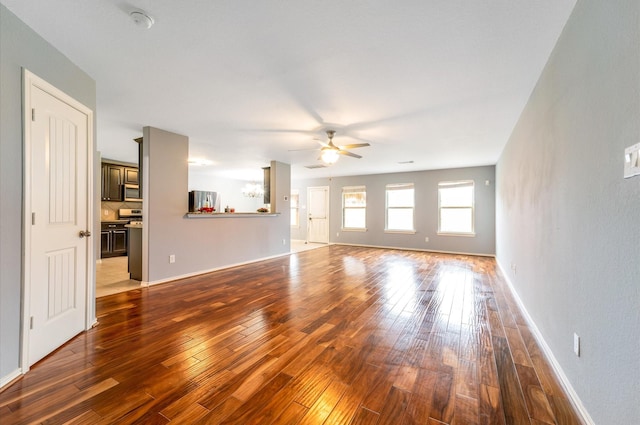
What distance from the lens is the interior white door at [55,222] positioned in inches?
75.7

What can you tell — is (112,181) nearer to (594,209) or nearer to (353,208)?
(353,208)

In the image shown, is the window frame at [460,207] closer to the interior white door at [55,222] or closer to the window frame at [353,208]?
the window frame at [353,208]

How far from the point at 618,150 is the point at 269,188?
20.3ft

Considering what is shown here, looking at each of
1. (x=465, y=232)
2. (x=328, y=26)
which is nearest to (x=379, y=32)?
(x=328, y=26)

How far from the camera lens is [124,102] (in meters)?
3.14

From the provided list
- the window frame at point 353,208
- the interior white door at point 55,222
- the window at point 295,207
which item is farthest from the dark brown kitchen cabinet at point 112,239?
the window frame at point 353,208

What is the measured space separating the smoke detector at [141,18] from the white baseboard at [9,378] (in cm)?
247

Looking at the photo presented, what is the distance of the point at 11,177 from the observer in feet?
5.75

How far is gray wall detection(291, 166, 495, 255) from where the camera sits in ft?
22.9

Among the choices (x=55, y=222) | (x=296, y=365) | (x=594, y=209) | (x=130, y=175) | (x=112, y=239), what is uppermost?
(x=130, y=175)

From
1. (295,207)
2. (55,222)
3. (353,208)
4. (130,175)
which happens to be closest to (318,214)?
(295,207)

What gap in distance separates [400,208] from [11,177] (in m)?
7.94

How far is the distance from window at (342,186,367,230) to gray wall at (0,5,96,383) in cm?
782

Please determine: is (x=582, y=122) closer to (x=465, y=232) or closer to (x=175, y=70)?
(x=175, y=70)
